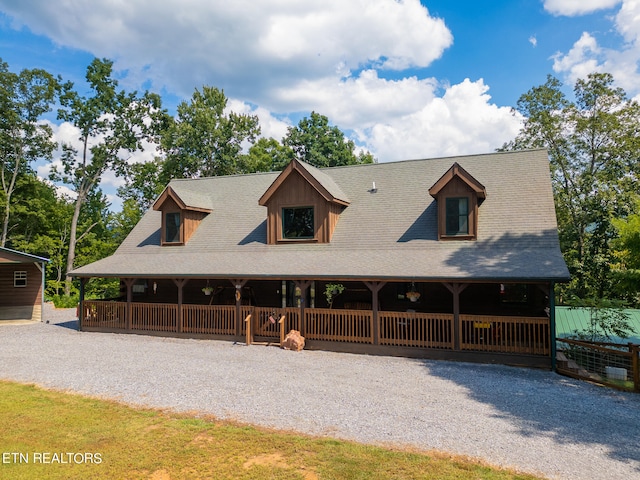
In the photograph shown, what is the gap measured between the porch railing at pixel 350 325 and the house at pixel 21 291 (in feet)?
19.9

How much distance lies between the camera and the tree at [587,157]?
2281cm

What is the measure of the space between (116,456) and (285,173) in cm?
1251

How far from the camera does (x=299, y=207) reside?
1738cm

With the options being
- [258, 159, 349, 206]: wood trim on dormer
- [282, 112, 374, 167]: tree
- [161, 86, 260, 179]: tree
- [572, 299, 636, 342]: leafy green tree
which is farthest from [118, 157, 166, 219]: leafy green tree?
[572, 299, 636, 342]: leafy green tree

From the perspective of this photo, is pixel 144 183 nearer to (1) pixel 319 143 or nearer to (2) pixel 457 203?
(1) pixel 319 143

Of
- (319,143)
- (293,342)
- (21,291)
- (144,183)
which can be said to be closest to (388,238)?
(293,342)

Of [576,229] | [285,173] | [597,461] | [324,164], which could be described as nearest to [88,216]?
[324,164]

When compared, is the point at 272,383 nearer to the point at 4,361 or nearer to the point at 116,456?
the point at 116,456

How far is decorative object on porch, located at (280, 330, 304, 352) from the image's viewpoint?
14.0 meters

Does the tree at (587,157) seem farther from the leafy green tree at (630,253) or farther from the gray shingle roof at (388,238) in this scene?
the leafy green tree at (630,253)

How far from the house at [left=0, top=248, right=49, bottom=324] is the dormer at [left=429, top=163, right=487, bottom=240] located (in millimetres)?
19206

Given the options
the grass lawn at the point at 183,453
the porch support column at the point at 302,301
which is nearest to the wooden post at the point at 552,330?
the grass lawn at the point at 183,453

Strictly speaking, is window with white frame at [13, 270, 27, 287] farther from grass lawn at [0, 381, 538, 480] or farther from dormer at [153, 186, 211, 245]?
grass lawn at [0, 381, 538, 480]

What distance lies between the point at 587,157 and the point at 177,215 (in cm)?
2578
